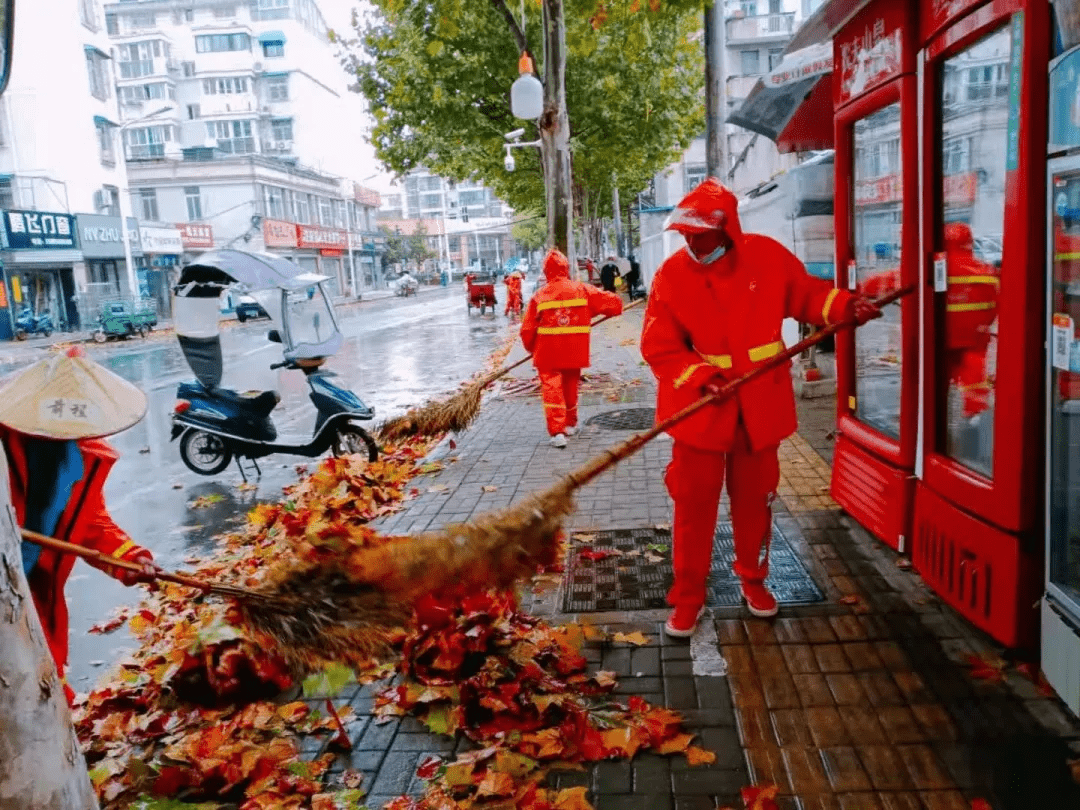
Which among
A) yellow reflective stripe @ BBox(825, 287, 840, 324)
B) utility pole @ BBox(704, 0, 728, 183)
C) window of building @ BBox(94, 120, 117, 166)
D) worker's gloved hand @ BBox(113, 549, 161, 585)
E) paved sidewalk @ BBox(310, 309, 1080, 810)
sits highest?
window of building @ BBox(94, 120, 117, 166)

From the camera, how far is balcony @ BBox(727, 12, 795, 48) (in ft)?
142

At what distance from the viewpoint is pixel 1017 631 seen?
11.1 feet

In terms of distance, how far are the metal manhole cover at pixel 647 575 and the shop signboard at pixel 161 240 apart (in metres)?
37.2

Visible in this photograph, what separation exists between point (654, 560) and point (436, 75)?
18113 mm

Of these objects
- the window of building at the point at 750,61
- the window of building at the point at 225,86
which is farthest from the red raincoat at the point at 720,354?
the window of building at the point at 225,86

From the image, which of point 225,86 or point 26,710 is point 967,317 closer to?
point 26,710

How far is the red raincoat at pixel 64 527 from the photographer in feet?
9.07

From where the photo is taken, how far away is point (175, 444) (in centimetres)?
1020

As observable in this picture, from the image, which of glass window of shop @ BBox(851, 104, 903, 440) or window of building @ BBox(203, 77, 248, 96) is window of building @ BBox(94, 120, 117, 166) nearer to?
window of building @ BBox(203, 77, 248, 96)

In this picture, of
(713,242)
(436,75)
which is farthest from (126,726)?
(436,75)

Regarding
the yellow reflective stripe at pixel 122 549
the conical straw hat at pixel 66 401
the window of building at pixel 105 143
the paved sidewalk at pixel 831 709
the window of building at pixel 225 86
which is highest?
the window of building at pixel 225 86

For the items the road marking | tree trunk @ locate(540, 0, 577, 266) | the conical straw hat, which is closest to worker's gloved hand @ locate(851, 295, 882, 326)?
the road marking

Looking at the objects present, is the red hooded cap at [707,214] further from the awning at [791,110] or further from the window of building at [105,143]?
the window of building at [105,143]

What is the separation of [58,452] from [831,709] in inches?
116
